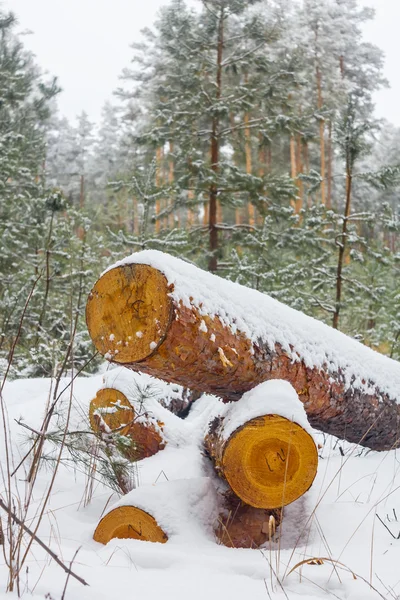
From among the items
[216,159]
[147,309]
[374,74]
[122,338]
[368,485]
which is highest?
A: [374,74]

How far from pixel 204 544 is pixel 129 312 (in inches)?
48.4

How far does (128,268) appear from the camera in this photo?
234 centimetres

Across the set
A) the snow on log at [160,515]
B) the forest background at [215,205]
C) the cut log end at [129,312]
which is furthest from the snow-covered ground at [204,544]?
the forest background at [215,205]

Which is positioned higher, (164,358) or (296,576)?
(164,358)

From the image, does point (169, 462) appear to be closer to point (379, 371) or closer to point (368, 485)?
point (368, 485)

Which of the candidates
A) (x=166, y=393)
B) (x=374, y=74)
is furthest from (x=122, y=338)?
(x=374, y=74)

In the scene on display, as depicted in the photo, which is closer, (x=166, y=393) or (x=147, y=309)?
(x=147, y=309)

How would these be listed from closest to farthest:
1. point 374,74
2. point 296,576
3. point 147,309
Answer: point 296,576
point 147,309
point 374,74

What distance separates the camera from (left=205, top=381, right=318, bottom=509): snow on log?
2.39m

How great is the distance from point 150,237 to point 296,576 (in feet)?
23.6

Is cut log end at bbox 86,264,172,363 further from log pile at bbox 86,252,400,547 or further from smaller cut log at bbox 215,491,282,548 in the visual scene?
smaller cut log at bbox 215,491,282,548

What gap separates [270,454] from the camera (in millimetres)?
2408

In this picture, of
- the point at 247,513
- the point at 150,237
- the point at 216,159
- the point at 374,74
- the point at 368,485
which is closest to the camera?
the point at 247,513

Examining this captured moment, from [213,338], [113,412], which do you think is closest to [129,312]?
[213,338]
